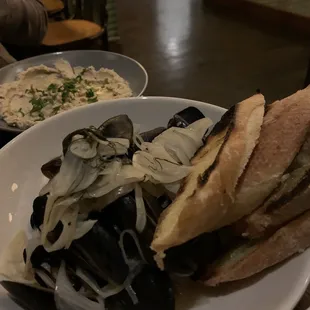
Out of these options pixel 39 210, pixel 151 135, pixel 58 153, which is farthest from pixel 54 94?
pixel 39 210

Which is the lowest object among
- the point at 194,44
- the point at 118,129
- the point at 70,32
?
the point at 194,44

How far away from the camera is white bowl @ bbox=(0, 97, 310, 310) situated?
0.60m

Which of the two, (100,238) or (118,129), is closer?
(100,238)

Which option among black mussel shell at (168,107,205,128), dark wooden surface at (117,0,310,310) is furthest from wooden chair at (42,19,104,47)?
black mussel shell at (168,107,205,128)

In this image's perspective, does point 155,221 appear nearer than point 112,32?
Yes

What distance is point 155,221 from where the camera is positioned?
24.9 inches

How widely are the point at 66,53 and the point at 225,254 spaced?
1002 millimetres

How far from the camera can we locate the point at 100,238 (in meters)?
0.59

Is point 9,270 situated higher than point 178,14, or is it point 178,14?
point 9,270

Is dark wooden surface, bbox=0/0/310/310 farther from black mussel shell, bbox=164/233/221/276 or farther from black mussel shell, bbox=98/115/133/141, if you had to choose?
black mussel shell, bbox=164/233/221/276

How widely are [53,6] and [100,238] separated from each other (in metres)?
1.78

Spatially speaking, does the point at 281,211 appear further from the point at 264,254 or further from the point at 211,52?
the point at 211,52

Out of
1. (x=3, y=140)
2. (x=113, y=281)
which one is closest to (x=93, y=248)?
(x=113, y=281)

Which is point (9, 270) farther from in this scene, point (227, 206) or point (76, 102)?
point (76, 102)
